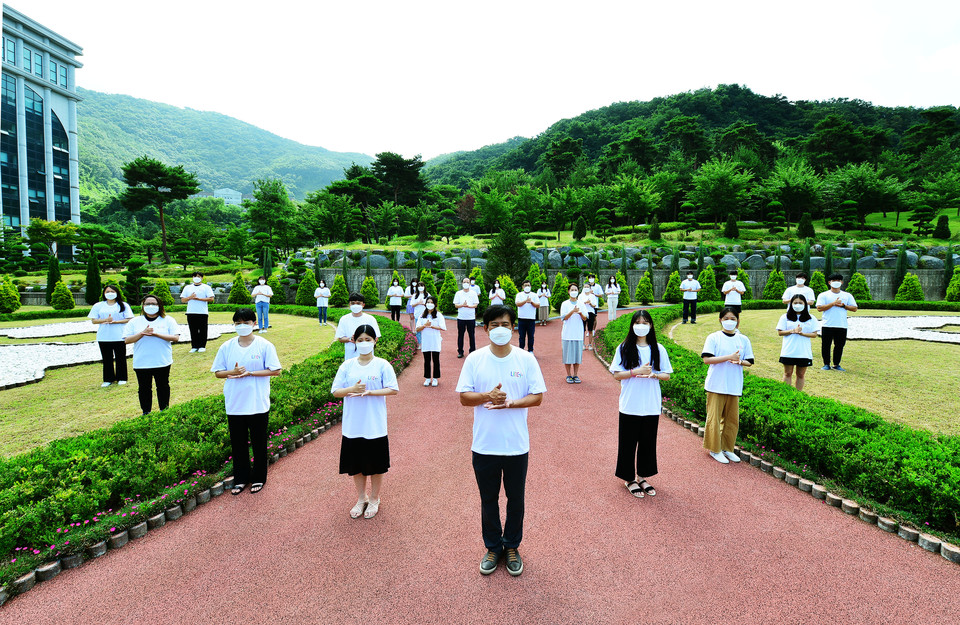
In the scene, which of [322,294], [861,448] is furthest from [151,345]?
[322,294]

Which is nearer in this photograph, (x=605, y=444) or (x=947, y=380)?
(x=605, y=444)

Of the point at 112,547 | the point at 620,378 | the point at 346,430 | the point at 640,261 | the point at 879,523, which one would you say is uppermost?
the point at 640,261

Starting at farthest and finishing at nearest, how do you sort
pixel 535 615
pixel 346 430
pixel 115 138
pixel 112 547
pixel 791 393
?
pixel 115 138
pixel 791 393
pixel 346 430
pixel 112 547
pixel 535 615

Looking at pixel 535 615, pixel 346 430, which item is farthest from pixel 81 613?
pixel 535 615

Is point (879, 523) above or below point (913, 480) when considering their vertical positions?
below

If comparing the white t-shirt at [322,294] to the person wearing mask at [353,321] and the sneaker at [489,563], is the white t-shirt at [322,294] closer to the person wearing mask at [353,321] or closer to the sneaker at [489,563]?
the person wearing mask at [353,321]

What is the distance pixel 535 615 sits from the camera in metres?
2.99

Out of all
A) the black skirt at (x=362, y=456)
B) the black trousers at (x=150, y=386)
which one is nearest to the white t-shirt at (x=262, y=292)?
the black trousers at (x=150, y=386)

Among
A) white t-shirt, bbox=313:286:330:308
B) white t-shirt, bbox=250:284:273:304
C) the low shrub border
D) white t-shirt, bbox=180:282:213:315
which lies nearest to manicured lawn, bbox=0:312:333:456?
white t-shirt, bbox=180:282:213:315

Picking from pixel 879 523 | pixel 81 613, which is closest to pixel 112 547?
pixel 81 613

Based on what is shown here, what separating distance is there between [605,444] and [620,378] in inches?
72.3

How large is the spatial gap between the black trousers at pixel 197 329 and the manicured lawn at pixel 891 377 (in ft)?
43.7

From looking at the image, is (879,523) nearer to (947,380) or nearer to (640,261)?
(947,380)

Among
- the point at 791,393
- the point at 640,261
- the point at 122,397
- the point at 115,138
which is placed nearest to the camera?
the point at 791,393
